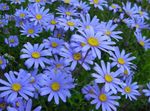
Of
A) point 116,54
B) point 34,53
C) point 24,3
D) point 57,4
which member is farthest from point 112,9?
point 34,53

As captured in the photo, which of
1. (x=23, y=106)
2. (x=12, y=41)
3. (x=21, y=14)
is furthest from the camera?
(x=21, y=14)

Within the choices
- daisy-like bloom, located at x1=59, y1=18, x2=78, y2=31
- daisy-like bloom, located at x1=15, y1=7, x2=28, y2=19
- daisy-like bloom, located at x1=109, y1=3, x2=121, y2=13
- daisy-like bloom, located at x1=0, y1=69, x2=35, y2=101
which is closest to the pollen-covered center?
daisy-like bloom, located at x1=0, y1=69, x2=35, y2=101

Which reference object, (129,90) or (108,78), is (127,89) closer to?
(129,90)

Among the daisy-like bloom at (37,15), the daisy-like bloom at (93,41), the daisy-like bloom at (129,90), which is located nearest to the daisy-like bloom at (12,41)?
the daisy-like bloom at (37,15)

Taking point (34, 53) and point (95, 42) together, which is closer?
point (95, 42)

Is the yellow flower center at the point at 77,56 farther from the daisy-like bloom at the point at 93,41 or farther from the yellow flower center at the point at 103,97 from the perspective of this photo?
→ the yellow flower center at the point at 103,97

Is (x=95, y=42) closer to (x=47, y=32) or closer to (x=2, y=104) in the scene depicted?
(x=2, y=104)

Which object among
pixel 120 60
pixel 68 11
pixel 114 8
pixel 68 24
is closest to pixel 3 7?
pixel 68 11
